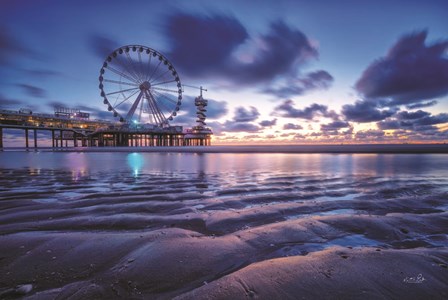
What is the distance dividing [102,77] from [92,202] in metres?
57.5

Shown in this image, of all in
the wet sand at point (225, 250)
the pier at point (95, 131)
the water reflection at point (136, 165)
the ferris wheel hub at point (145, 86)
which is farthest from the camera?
the pier at point (95, 131)

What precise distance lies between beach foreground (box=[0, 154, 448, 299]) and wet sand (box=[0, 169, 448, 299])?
0.01m

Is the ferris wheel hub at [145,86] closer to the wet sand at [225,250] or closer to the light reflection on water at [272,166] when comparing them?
the light reflection on water at [272,166]

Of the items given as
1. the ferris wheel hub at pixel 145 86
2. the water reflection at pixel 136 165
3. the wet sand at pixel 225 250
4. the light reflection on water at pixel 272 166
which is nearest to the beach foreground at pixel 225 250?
the wet sand at pixel 225 250

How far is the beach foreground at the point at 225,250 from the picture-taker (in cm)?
161

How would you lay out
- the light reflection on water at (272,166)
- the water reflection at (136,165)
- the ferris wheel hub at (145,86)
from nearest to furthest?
the light reflection on water at (272,166) → the water reflection at (136,165) → the ferris wheel hub at (145,86)

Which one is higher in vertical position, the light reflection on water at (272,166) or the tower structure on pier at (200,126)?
the tower structure on pier at (200,126)

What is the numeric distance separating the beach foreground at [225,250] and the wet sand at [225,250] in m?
0.01

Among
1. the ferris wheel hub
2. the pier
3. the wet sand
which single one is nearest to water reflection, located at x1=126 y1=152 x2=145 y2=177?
the wet sand

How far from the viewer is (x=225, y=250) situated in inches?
89.4

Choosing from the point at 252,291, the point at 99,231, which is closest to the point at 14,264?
the point at 99,231
